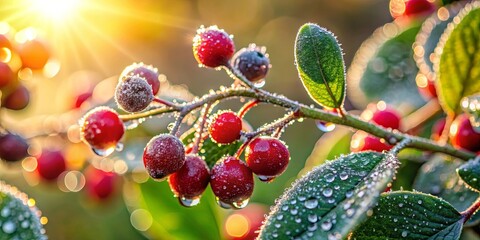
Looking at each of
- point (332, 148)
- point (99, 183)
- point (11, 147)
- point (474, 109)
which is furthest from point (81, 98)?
point (474, 109)

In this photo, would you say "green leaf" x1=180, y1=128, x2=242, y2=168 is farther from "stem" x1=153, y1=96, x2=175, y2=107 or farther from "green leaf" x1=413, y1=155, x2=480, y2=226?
"green leaf" x1=413, y1=155, x2=480, y2=226

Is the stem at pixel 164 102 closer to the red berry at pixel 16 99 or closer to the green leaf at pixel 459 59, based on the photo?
the green leaf at pixel 459 59

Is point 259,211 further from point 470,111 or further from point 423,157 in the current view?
point 470,111

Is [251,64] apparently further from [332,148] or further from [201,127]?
[332,148]

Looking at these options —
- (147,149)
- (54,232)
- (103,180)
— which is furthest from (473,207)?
(54,232)

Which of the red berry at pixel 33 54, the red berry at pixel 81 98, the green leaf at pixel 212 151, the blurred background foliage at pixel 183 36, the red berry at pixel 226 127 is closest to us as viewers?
the red berry at pixel 226 127

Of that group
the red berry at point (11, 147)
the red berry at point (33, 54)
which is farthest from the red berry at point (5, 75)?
the red berry at point (11, 147)
